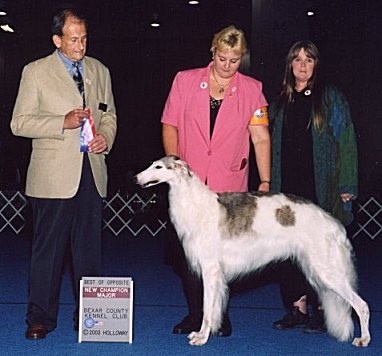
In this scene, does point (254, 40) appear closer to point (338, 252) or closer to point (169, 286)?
point (169, 286)

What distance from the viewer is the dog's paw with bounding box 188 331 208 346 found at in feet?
14.1

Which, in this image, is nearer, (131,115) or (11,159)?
(11,159)

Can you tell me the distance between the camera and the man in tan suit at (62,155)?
4.20 m

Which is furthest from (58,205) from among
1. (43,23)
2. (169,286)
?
(43,23)

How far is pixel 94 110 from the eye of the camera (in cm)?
440

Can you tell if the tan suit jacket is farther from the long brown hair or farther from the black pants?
the long brown hair

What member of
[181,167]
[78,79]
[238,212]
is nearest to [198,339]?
[238,212]

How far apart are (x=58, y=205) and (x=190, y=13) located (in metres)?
11.9

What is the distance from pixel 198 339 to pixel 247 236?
650mm

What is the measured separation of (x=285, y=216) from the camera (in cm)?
444

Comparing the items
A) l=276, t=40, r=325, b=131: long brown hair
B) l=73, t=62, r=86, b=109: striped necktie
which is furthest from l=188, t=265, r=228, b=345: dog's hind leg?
l=73, t=62, r=86, b=109: striped necktie

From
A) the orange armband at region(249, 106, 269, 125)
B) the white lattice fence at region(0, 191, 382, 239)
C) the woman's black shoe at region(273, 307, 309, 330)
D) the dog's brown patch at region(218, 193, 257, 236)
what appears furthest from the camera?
the white lattice fence at region(0, 191, 382, 239)

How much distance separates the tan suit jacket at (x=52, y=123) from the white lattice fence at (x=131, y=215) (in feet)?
19.1

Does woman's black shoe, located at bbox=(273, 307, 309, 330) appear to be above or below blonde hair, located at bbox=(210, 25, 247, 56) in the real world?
below
